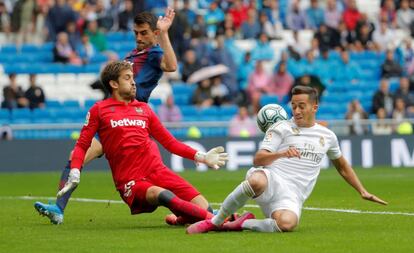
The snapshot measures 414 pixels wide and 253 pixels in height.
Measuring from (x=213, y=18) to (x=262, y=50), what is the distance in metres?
1.62

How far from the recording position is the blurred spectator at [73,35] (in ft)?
85.3

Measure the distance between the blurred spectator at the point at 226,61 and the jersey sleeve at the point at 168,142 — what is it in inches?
598

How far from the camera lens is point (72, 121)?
2497 centimetres

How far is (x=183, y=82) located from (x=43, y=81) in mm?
3167

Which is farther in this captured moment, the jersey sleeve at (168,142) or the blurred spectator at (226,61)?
the blurred spectator at (226,61)

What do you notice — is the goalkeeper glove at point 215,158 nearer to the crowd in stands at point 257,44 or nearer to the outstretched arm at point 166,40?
the outstretched arm at point 166,40

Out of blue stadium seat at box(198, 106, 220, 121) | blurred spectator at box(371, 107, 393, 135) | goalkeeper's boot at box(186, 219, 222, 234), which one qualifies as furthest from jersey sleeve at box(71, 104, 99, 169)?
blue stadium seat at box(198, 106, 220, 121)

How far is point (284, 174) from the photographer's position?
33.7 ft

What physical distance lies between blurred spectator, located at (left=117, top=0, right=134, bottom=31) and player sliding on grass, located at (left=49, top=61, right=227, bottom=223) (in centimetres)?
1597

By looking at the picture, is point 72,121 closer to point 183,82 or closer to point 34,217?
point 183,82

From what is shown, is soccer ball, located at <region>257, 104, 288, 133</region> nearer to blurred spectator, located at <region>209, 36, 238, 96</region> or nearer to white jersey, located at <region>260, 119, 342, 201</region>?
white jersey, located at <region>260, 119, 342, 201</region>

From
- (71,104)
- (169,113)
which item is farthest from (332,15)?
(71,104)

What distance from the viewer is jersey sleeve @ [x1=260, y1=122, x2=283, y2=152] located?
10.1 metres

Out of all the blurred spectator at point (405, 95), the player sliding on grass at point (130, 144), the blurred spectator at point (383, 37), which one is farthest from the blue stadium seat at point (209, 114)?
the player sliding on grass at point (130, 144)
